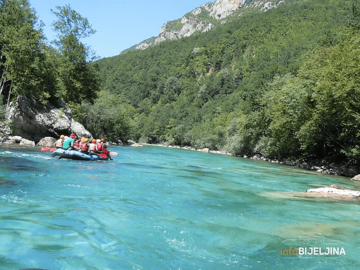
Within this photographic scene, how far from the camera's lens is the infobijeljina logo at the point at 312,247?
573 centimetres

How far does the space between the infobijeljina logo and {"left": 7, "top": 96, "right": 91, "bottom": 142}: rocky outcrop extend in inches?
1041

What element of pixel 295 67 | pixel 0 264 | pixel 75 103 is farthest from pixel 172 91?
pixel 0 264

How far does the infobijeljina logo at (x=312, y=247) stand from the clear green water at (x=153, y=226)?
0.13 metres

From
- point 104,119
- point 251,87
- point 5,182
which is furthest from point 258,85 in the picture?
point 5,182

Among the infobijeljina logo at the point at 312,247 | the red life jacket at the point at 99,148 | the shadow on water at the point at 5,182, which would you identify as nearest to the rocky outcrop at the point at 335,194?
the infobijeljina logo at the point at 312,247

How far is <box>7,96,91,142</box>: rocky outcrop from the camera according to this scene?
26703mm

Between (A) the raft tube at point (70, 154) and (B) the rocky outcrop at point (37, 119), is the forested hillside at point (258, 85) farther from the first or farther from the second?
(B) the rocky outcrop at point (37, 119)

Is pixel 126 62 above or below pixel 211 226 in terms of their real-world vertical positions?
above

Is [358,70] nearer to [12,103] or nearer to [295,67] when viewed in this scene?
[12,103]

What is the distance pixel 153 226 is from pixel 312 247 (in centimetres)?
340

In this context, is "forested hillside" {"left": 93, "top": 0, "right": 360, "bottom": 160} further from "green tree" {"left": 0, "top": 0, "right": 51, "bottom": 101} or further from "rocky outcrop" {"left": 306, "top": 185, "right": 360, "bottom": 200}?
"green tree" {"left": 0, "top": 0, "right": 51, "bottom": 101}

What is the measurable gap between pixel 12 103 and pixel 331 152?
30854mm

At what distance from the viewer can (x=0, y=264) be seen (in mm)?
4352

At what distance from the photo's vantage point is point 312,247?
19.8 ft
